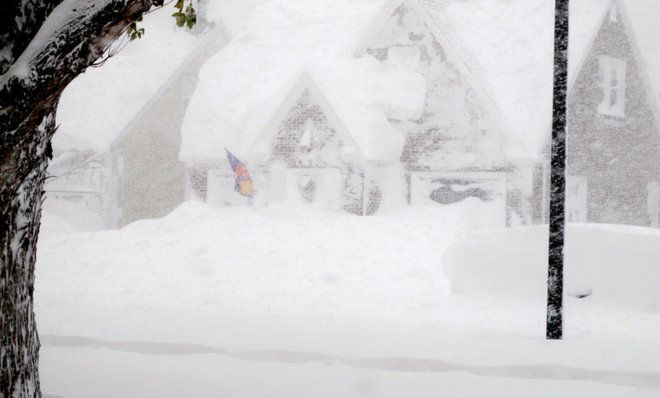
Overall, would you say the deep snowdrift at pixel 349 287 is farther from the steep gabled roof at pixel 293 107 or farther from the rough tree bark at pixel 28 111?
the rough tree bark at pixel 28 111

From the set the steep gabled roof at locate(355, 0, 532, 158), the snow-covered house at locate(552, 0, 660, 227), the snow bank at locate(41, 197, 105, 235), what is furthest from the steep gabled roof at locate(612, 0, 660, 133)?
the snow bank at locate(41, 197, 105, 235)

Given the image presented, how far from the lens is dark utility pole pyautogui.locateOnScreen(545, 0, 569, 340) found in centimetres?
1140

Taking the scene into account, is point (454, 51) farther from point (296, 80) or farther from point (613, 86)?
point (613, 86)

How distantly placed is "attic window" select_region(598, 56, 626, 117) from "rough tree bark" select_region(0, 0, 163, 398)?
21.0 meters

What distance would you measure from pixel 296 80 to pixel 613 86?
9.59 meters

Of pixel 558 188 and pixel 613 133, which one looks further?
pixel 613 133

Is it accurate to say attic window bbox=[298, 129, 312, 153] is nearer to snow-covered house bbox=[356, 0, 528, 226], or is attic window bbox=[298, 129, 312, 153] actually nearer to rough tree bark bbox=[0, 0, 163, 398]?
snow-covered house bbox=[356, 0, 528, 226]

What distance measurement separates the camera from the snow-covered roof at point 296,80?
2369 centimetres

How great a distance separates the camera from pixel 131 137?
28.6m

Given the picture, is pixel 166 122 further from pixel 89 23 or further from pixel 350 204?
pixel 89 23

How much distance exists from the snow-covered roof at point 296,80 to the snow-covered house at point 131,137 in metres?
1.92

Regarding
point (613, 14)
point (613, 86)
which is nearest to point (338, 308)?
point (613, 86)

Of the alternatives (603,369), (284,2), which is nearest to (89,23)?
(603,369)

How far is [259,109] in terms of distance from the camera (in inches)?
1004
